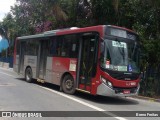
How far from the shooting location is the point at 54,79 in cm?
1653

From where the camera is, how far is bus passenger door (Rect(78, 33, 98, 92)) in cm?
1324

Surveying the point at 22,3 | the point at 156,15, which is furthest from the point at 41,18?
the point at 156,15

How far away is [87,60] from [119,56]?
4.63 feet

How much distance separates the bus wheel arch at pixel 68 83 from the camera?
14795mm

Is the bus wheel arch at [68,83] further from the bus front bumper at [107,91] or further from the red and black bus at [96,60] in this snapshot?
the bus front bumper at [107,91]

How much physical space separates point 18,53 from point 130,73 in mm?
10696

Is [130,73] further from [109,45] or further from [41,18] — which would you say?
[41,18]

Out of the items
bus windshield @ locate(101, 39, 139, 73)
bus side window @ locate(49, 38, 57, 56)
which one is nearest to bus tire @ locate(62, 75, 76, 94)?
bus side window @ locate(49, 38, 57, 56)

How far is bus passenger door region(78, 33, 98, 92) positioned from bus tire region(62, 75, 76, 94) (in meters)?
0.68

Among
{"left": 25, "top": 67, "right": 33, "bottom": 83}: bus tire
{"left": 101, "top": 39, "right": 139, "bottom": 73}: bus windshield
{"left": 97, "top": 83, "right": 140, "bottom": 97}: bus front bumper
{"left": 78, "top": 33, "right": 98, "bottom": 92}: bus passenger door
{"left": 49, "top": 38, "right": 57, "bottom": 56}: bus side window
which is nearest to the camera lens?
{"left": 97, "top": 83, "right": 140, "bottom": 97}: bus front bumper

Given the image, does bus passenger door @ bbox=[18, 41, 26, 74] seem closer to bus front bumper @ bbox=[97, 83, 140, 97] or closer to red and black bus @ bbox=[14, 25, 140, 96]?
red and black bus @ bbox=[14, 25, 140, 96]

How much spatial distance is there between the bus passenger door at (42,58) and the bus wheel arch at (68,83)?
2362 millimetres

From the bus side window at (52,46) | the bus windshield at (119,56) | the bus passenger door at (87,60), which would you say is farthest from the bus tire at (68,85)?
the bus windshield at (119,56)

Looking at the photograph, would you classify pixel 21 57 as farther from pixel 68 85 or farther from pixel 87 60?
pixel 87 60
